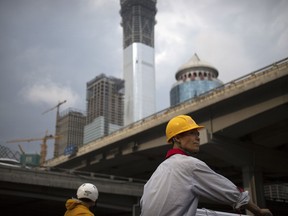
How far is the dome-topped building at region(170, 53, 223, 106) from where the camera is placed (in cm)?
17362

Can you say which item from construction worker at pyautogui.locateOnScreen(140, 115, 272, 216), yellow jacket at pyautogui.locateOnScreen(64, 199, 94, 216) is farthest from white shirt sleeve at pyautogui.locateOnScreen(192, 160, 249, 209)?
yellow jacket at pyautogui.locateOnScreen(64, 199, 94, 216)

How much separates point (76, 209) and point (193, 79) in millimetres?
173646

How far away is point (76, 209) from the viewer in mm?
5090

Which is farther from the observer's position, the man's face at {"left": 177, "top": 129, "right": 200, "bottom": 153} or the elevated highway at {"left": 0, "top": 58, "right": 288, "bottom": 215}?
the elevated highway at {"left": 0, "top": 58, "right": 288, "bottom": 215}

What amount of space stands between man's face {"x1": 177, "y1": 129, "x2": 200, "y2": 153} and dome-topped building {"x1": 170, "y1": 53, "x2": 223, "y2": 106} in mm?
168695

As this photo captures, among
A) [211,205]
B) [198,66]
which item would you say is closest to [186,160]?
[211,205]

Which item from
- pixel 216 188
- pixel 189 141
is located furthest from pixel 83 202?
pixel 216 188

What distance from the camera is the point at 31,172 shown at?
82.9 ft

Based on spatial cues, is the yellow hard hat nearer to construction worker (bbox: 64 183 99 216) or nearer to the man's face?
the man's face

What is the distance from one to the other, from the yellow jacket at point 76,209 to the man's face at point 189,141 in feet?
6.79

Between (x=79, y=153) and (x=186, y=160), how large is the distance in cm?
4326

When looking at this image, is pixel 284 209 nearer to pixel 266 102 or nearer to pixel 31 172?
pixel 266 102

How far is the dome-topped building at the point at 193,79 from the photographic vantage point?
17362 centimetres

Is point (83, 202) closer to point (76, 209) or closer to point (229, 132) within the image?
point (76, 209)
